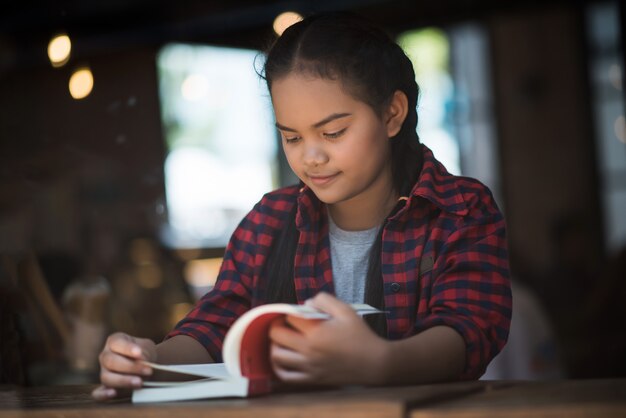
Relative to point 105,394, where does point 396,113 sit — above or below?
above

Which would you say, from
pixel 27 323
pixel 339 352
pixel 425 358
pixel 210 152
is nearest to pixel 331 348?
pixel 339 352

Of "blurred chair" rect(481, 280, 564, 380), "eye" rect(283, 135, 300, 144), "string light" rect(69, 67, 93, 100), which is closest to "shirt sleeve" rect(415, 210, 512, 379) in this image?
"eye" rect(283, 135, 300, 144)

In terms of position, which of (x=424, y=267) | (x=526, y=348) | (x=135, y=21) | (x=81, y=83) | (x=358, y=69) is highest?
(x=135, y=21)

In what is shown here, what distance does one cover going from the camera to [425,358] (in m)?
0.92

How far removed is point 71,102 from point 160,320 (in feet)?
4.92

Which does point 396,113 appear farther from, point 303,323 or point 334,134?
point 303,323

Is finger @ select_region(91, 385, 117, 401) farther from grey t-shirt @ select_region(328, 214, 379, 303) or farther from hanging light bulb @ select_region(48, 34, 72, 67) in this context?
hanging light bulb @ select_region(48, 34, 72, 67)

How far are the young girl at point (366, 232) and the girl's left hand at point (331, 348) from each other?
0.02m

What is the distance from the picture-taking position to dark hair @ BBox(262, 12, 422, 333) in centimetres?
102

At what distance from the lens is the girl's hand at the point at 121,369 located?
38.1 inches

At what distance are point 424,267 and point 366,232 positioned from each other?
9 cm

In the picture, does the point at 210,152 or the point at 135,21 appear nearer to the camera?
the point at 135,21

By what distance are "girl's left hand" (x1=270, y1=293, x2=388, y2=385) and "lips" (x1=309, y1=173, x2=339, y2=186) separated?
0.20 metres

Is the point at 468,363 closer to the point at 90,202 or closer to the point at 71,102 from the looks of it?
the point at 71,102
